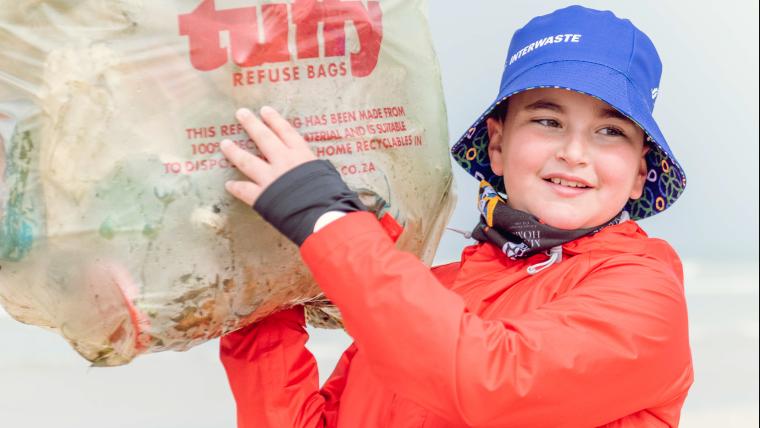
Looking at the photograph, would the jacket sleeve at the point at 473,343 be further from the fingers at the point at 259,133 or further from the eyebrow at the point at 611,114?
the eyebrow at the point at 611,114

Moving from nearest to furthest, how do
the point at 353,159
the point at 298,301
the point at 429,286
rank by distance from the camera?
1. the point at 429,286
2. the point at 353,159
3. the point at 298,301

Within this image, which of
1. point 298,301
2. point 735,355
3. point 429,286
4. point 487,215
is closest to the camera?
point 429,286

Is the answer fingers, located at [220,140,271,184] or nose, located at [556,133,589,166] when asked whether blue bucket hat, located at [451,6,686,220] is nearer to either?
nose, located at [556,133,589,166]

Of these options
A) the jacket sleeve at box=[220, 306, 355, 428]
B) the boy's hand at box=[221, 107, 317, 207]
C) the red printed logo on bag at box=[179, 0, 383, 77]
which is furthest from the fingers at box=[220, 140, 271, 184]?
the jacket sleeve at box=[220, 306, 355, 428]

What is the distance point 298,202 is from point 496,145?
556 millimetres

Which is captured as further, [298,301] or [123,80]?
[298,301]

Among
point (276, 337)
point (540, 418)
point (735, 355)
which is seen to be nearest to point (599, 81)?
point (540, 418)

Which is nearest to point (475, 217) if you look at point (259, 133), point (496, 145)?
point (496, 145)

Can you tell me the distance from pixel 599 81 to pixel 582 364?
1.49ft

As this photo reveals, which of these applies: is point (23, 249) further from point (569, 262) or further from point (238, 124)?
point (569, 262)

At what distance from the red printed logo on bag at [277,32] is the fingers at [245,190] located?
0.15 meters

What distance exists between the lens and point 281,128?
1.19m

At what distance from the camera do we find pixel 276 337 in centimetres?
154

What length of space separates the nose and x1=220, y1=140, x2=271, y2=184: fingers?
47cm
